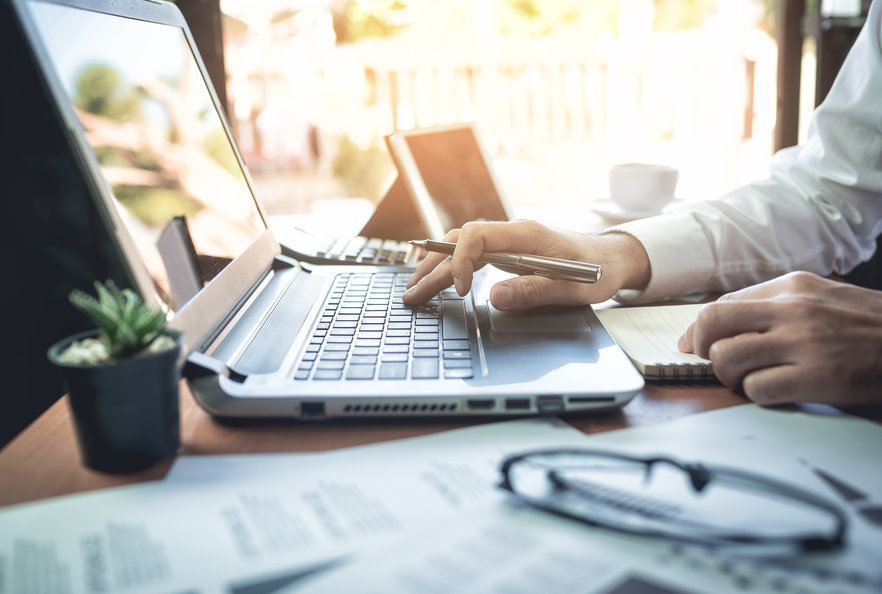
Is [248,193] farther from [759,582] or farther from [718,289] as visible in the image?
[759,582]

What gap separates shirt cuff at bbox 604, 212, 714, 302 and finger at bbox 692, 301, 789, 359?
24 centimetres

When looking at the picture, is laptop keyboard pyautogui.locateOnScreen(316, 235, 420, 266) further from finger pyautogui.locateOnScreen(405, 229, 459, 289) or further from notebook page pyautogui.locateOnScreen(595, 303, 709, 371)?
notebook page pyautogui.locateOnScreen(595, 303, 709, 371)

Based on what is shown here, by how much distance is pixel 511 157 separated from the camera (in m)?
4.60

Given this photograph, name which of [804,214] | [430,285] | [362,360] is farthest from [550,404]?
[804,214]

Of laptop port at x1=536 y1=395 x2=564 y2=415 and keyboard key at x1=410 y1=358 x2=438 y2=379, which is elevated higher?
keyboard key at x1=410 y1=358 x2=438 y2=379

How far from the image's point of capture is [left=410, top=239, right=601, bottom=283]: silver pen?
653 mm

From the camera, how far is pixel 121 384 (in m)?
0.40

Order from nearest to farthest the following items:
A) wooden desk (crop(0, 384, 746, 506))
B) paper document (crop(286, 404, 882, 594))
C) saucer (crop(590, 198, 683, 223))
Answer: paper document (crop(286, 404, 882, 594))
wooden desk (crop(0, 384, 746, 506))
saucer (crop(590, 198, 683, 223))

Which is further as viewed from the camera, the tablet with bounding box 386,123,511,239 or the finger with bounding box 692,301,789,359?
the tablet with bounding box 386,123,511,239

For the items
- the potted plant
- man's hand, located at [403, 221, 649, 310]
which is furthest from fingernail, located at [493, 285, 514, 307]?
the potted plant

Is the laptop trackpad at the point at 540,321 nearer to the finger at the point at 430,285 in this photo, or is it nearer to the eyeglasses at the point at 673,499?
the finger at the point at 430,285

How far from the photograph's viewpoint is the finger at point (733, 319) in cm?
53

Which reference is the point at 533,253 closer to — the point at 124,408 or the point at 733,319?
the point at 733,319

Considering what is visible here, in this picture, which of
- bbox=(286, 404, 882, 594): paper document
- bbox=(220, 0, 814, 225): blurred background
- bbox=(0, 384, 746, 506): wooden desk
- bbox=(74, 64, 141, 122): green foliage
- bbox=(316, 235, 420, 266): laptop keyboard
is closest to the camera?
bbox=(286, 404, 882, 594): paper document
